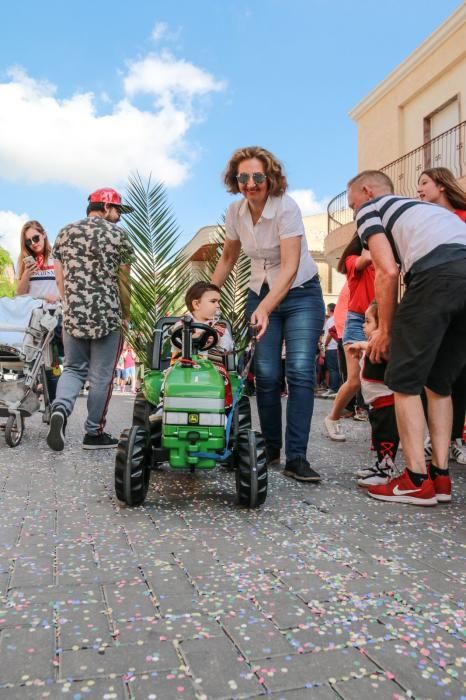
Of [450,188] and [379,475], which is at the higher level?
[450,188]

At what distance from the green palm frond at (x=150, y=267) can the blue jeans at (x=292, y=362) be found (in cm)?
57

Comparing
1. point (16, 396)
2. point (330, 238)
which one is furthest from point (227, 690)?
point (330, 238)

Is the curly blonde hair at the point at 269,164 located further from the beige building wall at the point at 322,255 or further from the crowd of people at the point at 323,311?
the beige building wall at the point at 322,255

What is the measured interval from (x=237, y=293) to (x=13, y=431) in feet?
7.21

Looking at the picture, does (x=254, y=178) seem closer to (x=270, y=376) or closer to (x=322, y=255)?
(x=270, y=376)

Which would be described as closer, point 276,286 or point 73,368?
point 276,286

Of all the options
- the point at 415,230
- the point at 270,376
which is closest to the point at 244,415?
the point at 270,376

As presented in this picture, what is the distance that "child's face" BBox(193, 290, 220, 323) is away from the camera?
13.9ft

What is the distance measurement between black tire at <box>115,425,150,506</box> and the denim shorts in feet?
9.61

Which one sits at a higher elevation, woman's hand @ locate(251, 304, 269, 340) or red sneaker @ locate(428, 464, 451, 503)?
woman's hand @ locate(251, 304, 269, 340)

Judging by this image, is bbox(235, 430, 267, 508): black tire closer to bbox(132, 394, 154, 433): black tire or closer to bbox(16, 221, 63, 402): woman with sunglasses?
bbox(132, 394, 154, 433): black tire

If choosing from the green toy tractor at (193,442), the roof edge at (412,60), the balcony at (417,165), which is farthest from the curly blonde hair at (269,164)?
the roof edge at (412,60)

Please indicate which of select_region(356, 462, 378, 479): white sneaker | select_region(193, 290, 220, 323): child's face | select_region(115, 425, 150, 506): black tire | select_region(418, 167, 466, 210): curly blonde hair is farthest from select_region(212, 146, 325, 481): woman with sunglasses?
select_region(115, 425, 150, 506): black tire

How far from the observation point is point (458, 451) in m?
4.67
